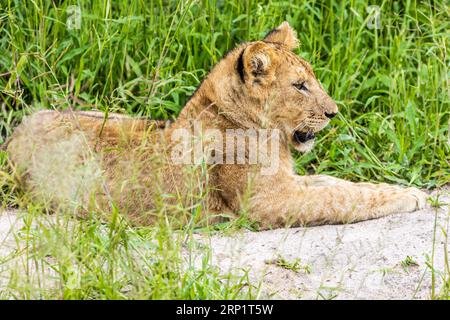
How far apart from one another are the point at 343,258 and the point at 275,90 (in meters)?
1.27

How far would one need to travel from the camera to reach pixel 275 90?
575 centimetres

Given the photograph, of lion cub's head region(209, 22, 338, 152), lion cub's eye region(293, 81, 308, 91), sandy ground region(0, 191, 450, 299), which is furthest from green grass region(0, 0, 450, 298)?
sandy ground region(0, 191, 450, 299)

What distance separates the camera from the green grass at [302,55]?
6.41 m

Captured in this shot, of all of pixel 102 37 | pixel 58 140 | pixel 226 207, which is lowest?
pixel 226 207

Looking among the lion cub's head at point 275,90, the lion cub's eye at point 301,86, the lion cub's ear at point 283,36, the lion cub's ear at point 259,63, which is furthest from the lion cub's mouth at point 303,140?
the lion cub's ear at point 283,36

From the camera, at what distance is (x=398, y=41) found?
6.90 m

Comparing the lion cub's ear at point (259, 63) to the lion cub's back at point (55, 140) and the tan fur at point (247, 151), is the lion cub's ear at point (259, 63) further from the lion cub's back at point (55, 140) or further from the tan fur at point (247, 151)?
the lion cub's back at point (55, 140)

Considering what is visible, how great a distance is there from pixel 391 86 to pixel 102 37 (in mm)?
1996

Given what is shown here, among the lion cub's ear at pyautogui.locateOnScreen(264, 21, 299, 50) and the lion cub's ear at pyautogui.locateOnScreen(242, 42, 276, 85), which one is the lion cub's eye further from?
the lion cub's ear at pyautogui.locateOnScreen(264, 21, 299, 50)

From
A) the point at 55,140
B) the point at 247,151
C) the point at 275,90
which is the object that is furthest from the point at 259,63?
the point at 55,140

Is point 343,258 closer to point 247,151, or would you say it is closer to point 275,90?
point 247,151
